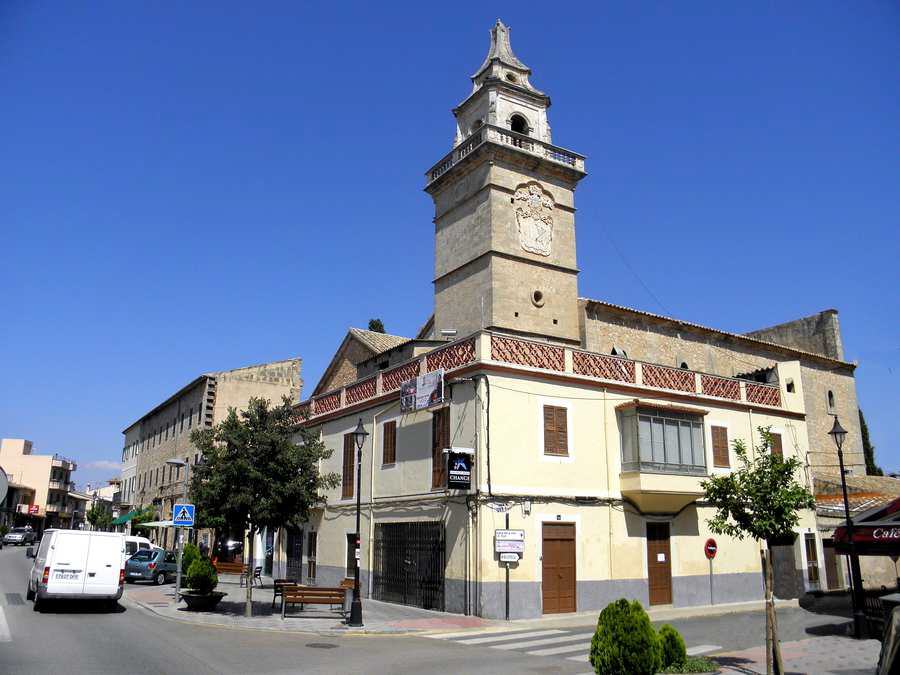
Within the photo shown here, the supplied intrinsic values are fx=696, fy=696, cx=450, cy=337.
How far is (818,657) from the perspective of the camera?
13484 mm

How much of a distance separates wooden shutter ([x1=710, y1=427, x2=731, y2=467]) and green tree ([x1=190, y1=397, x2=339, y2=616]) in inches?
561

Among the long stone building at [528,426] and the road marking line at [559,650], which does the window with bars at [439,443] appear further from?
the road marking line at [559,650]

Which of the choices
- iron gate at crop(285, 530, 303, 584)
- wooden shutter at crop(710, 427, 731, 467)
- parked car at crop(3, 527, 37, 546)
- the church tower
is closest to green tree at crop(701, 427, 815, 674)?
wooden shutter at crop(710, 427, 731, 467)

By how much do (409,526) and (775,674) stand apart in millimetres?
12926

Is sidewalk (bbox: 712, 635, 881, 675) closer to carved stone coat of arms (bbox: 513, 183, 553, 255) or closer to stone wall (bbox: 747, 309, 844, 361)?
carved stone coat of arms (bbox: 513, 183, 553, 255)

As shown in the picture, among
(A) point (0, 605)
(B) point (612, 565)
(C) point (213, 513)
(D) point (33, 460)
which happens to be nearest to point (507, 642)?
(B) point (612, 565)

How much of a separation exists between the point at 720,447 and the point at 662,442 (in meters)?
3.79

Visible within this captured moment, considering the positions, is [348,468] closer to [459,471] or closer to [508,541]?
[459,471]

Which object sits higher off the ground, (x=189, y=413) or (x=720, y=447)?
(x=189, y=413)

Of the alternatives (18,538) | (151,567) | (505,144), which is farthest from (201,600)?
(18,538)

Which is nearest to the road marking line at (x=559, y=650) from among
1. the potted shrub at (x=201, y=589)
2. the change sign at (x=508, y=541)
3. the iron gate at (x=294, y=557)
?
the change sign at (x=508, y=541)

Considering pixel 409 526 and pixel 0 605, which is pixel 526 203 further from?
pixel 0 605

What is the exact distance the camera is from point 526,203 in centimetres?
2877

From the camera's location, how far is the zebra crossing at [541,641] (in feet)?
46.0
